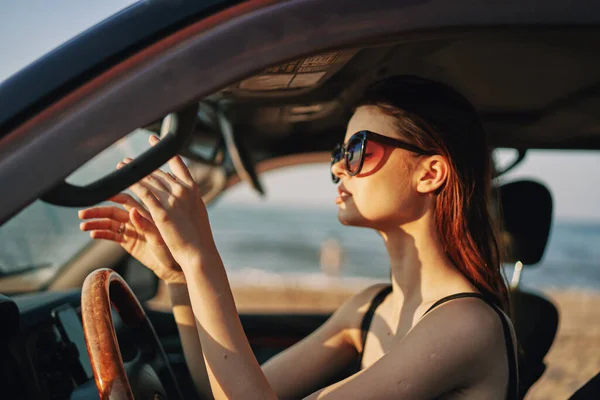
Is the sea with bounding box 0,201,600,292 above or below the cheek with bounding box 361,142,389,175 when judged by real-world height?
below

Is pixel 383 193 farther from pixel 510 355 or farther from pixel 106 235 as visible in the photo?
pixel 106 235

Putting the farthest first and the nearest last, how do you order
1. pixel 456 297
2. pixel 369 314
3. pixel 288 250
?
pixel 288 250, pixel 369 314, pixel 456 297

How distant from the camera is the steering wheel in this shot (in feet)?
3.85

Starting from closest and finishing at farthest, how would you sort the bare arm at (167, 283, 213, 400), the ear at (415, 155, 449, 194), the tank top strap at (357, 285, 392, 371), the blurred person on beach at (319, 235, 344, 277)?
the ear at (415, 155, 449, 194)
the bare arm at (167, 283, 213, 400)
the tank top strap at (357, 285, 392, 371)
the blurred person on beach at (319, 235, 344, 277)

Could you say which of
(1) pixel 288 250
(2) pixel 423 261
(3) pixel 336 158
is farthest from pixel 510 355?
(1) pixel 288 250

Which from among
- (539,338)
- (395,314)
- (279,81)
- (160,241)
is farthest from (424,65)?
(539,338)

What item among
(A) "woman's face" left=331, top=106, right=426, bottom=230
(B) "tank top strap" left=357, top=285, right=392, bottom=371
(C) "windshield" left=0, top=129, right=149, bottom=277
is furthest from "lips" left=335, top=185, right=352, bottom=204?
(C) "windshield" left=0, top=129, right=149, bottom=277

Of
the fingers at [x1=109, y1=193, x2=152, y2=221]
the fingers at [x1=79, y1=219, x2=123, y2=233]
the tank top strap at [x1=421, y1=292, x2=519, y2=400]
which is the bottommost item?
the tank top strap at [x1=421, y1=292, x2=519, y2=400]

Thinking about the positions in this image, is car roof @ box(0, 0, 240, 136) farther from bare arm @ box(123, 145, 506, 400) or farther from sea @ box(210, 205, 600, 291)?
sea @ box(210, 205, 600, 291)

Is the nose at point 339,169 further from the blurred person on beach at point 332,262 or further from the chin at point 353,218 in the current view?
the blurred person on beach at point 332,262

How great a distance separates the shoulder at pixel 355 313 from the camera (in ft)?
6.42

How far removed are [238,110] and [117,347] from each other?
→ 1229 millimetres

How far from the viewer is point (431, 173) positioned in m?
1.59

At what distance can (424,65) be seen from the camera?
178 centimetres
